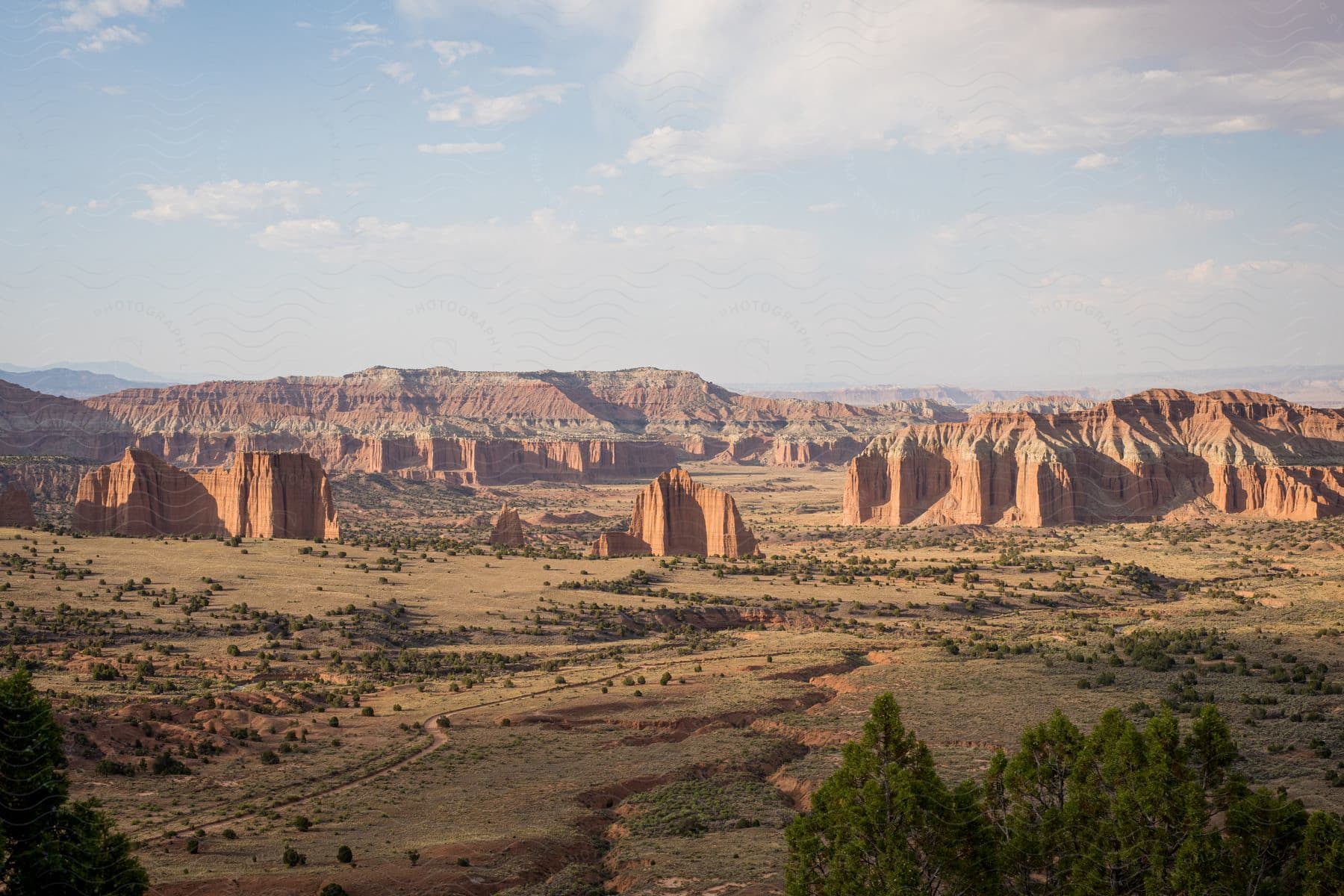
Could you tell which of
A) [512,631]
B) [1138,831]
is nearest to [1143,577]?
[512,631]

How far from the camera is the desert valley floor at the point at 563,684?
29.5 meters

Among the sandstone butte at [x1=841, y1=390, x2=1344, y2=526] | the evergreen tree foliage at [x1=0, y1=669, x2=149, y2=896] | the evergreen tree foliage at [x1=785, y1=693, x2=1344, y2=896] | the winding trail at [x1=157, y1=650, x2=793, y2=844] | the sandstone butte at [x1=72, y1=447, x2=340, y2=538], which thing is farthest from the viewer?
the sandstone butte at [x1=841, y1=390, x2=1344, y2=526]

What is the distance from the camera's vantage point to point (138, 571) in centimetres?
7106

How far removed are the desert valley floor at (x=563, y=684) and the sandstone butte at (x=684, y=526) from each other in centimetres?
503

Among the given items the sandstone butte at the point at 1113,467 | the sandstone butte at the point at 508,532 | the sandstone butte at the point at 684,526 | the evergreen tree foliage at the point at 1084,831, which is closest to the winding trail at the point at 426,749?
the evergreen tree foliage at the point at 1084,831

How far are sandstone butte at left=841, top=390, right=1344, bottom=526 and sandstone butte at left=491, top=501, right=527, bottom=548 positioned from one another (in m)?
59.0

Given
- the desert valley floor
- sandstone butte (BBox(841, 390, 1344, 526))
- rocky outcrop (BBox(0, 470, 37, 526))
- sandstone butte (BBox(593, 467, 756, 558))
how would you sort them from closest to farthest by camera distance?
1. the desert valley floor
2. rocky outcrop (BBox(0, 470, 37, 526))
3. sandstone butte (BBox(593, 467, 756, 558))
4. sandstone butte (BBox(841, 390, 1344, 526))

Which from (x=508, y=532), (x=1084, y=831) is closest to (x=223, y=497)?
(x=508, y=532)

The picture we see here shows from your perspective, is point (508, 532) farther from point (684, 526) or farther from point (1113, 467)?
point (1113, 467)

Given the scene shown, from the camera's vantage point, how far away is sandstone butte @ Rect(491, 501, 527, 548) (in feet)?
339

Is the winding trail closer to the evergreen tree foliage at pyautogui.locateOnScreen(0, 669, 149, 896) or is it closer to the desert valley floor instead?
the desert valley floor

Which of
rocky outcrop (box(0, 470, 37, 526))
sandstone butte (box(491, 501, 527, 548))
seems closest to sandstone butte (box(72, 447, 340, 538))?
rocky outcrop (box(0, 470, 37, 526))

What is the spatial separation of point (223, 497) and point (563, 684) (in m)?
60.9

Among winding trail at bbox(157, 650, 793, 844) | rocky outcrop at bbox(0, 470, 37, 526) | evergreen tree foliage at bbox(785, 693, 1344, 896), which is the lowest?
winding trail at bbox(157, 650, 793, 844)
